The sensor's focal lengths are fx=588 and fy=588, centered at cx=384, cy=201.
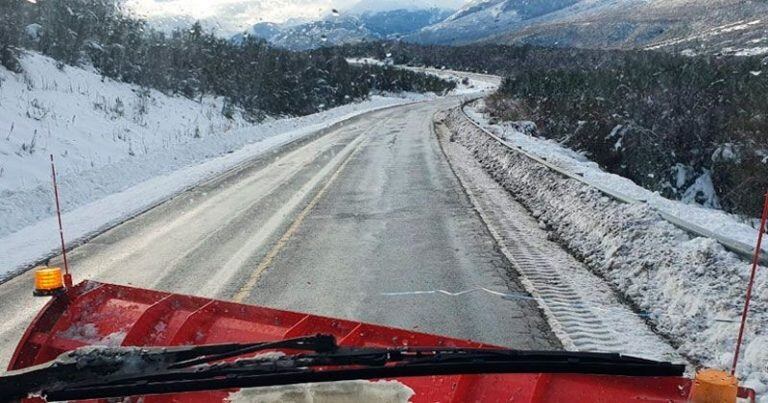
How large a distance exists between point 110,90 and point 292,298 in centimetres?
1948

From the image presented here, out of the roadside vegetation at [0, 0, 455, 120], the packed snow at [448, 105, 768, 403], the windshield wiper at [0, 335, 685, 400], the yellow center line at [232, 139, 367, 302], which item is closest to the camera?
the windshield wiper at [0, 335, 685, 400]

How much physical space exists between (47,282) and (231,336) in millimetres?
1095

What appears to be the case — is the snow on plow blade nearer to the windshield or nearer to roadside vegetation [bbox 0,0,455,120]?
the windshield

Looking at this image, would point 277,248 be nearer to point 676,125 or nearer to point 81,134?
point 676,125

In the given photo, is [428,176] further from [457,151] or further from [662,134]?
[662,134]

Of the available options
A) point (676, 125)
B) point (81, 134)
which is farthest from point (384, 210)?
point (81, 134)

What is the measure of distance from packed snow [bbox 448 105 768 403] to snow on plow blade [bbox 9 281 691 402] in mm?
1948

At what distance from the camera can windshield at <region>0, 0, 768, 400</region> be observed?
4.61 meters

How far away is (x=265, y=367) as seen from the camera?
90.5 inches

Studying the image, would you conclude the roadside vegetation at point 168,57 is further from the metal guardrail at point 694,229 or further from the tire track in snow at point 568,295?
the metal guardrail at point 694,229

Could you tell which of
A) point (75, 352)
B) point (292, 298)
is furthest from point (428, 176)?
point (75, 352)

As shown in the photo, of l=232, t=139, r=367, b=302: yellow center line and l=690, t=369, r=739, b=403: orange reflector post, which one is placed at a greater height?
l=690, t=369, r=739, b=403: orange reflector post

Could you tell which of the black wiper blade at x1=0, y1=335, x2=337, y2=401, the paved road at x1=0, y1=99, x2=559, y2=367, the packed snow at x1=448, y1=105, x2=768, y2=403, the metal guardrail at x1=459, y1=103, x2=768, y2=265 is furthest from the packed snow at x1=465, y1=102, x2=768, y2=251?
the black wiper blade at x1=0, y1=335, x2=337, y2=401

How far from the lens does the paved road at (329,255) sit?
542 cm
